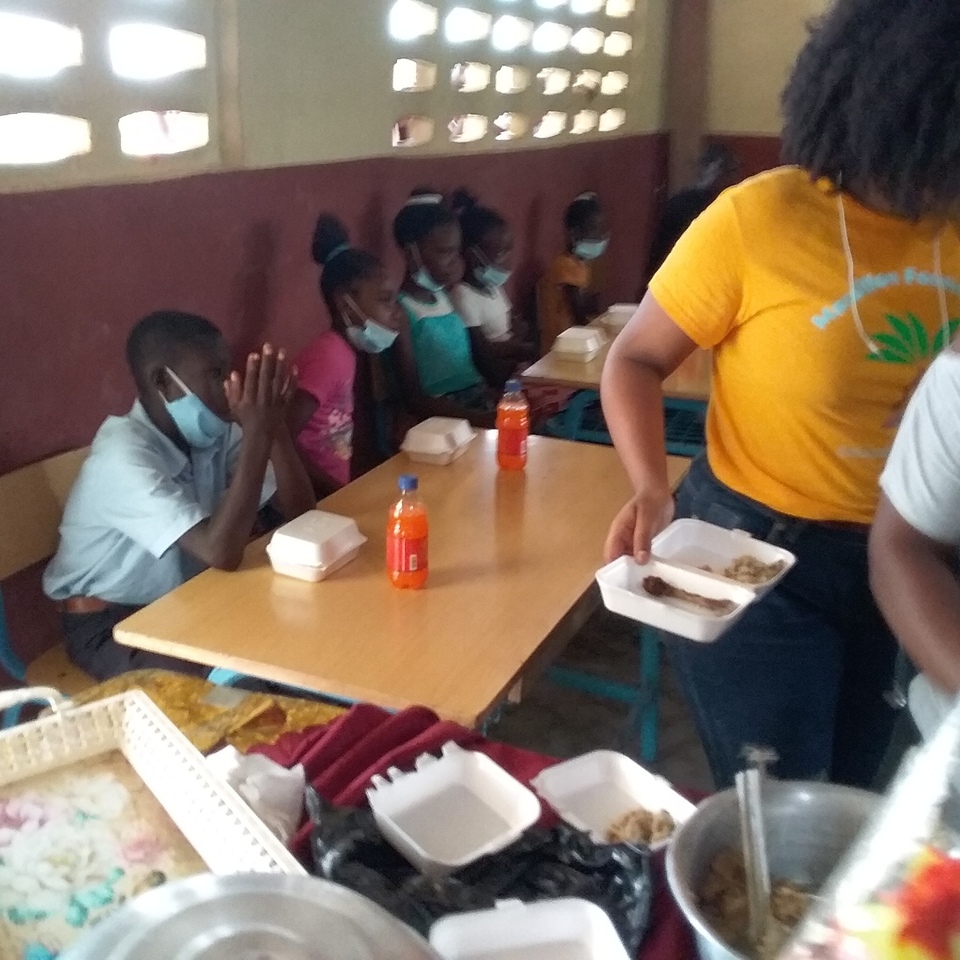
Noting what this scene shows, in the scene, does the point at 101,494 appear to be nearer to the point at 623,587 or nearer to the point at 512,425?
the point at 512,425

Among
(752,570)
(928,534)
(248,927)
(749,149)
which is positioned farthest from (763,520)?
(749,149)

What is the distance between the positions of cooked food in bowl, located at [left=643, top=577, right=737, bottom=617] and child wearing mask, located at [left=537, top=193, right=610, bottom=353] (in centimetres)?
281

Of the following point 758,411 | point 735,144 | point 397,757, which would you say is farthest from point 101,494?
point 735,144

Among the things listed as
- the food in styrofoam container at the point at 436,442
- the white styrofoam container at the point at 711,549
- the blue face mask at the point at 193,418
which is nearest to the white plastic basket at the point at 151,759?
the white styrofoam container at the point at 711,549

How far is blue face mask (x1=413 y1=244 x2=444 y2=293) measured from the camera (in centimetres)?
344

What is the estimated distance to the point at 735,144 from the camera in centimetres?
590

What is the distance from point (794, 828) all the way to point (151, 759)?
63 cm

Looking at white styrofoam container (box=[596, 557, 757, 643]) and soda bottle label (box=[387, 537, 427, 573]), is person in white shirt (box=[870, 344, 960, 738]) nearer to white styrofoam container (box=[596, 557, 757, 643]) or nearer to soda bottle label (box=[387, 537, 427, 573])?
white styrofoam container (box=[596, 557, 757, 643])

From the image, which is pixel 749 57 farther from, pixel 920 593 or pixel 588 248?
pixel 920 593

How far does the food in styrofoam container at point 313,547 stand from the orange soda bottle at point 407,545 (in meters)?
0.11

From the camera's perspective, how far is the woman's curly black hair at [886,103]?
1.07 metres

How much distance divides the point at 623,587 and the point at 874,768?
1.41 feet

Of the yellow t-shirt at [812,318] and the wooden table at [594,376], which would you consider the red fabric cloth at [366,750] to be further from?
the wooden table at [594,376]

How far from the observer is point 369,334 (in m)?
2.99
